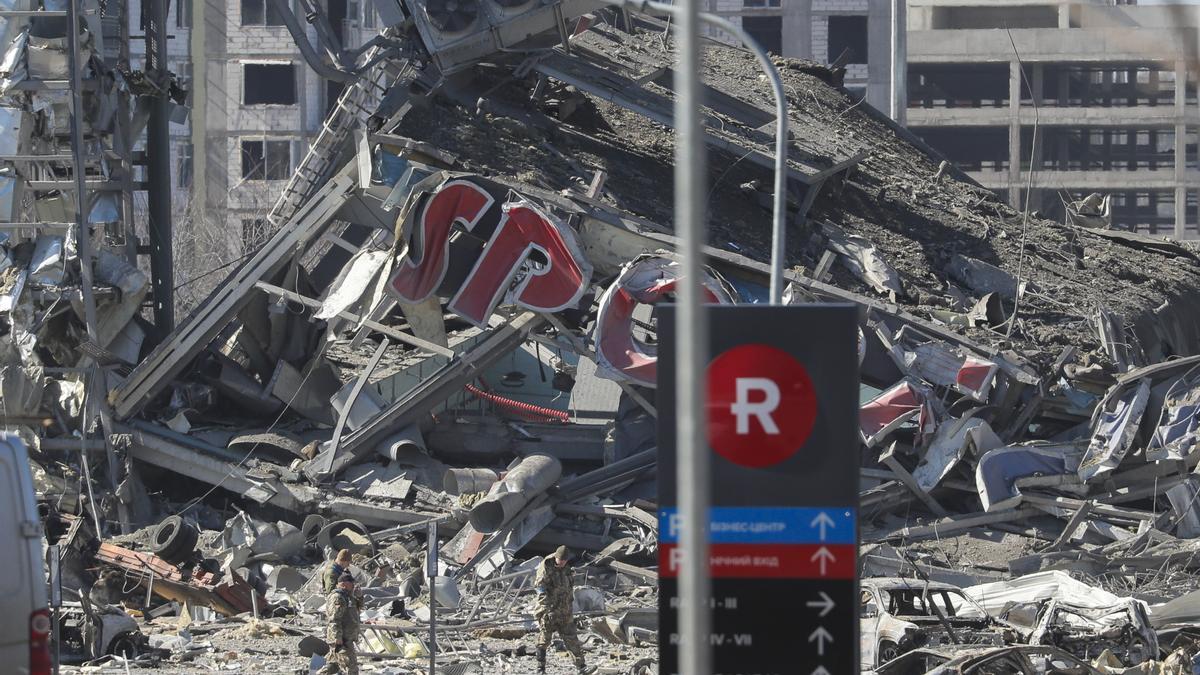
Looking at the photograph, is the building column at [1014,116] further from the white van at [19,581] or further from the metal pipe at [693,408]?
the metal pipe at [693,408]

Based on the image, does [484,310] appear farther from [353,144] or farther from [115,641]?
[115,641]

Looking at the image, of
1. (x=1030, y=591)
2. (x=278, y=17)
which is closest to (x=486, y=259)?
(x=1030, y=591)

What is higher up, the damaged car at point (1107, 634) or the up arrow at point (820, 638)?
the up arrow at point (820, 638)

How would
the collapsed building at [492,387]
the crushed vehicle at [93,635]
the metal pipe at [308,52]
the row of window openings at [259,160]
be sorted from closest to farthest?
the crushed vehicle at [93,635]
the collapsed building at [492,387]
the metal pipe at [308,52]
the row of window openings at [259,160]

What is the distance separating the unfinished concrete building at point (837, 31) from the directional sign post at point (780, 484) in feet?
211

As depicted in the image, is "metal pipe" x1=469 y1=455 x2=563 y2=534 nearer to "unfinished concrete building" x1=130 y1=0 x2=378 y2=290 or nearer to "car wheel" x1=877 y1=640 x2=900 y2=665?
"car wheel" x1=877 y1=640 x2=900 y2=665

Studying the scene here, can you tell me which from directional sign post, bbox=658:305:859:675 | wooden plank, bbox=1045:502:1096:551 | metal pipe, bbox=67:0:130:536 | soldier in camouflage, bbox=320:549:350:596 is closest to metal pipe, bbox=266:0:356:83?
metal pipe, bbox=67:0:130:536

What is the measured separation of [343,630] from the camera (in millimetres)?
16578

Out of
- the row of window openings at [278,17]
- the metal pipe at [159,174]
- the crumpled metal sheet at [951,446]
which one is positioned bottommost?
the crumpled metal sheet at [951,446]

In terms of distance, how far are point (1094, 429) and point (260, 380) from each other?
12654mm

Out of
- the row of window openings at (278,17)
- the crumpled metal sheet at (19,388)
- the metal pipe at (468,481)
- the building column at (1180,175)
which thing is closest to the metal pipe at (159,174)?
the crumpled metal sheet at (19,388)

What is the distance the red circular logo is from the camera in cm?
1028

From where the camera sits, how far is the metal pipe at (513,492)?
80.3 ft

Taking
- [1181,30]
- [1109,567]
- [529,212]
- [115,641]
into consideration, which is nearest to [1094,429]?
[1109,567]
